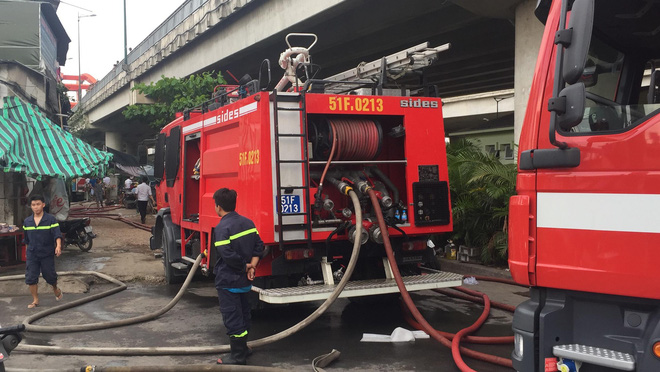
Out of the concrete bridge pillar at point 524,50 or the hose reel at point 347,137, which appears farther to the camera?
the concrete bridge pillar at point 524,50

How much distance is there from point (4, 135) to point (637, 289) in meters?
12.2

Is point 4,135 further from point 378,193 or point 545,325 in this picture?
point 545,325

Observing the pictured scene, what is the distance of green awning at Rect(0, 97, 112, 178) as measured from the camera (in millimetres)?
12062

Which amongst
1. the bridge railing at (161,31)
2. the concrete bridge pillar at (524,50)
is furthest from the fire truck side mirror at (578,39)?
the bridge railing at (161,31)

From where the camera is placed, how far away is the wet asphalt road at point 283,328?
19.0 feet

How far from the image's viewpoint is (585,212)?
3.42m

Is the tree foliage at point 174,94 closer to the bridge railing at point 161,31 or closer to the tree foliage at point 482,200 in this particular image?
the bridge railing at point 161,31

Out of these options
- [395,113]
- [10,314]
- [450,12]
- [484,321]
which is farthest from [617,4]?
[450,12]

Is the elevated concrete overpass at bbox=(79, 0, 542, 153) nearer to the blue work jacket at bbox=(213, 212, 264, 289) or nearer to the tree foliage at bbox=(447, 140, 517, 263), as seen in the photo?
the tree foliage at bbox=(447, 140, 517, 263)

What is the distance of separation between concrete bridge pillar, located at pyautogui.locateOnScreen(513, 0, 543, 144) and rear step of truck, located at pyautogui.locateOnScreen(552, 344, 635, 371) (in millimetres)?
8453

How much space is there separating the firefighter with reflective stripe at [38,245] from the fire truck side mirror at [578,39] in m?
7.47

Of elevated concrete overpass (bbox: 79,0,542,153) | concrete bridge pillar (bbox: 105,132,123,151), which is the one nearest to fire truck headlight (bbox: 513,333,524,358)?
elevated concrete overpass (bbox: 79,0,542,153)

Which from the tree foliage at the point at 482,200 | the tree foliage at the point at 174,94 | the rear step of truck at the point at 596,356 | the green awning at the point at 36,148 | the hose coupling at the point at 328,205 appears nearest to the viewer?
the rear step of truck at the point at 596,356

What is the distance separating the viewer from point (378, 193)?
6953 mm
